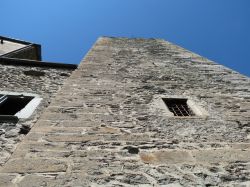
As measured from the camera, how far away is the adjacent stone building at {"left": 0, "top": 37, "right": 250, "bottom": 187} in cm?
255

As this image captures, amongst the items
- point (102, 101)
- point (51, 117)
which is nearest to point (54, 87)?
point (102, 101)

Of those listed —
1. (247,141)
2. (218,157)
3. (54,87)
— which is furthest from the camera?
(54,87)

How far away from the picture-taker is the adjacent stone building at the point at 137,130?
8.36ft

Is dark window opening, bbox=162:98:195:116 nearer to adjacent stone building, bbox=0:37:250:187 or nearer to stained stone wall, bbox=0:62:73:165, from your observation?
adjacent stone building, bbox=0:37:250:187

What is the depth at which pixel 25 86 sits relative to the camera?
6.15 meters

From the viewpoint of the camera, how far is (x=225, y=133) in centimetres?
350

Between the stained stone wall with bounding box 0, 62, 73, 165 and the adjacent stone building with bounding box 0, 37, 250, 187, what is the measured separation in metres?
0.04

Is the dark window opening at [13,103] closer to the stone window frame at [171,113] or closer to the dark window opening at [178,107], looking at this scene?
the stone window frame at [171,113]

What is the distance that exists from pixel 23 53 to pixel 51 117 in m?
9.46

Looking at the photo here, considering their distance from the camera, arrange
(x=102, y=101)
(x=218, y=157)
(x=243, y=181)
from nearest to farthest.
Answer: (x=243, y=181)
(x=218, y=157)
(x=102, y=101)

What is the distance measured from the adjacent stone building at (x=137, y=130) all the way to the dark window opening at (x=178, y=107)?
0.05 feet

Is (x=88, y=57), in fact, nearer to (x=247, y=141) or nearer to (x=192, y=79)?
(x=192, y=79)

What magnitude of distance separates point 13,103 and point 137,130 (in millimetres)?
3237

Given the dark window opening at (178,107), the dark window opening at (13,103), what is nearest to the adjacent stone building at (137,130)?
the dark window opening at (178,107)
